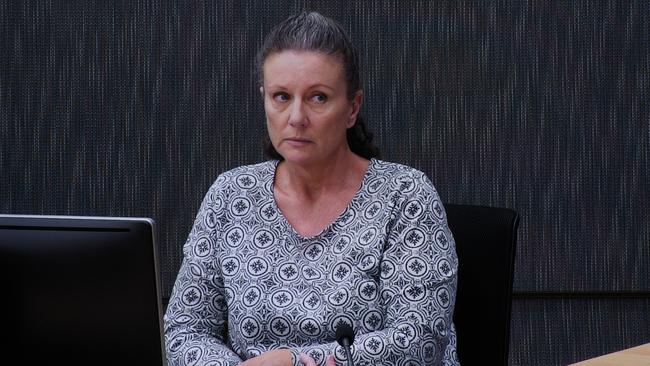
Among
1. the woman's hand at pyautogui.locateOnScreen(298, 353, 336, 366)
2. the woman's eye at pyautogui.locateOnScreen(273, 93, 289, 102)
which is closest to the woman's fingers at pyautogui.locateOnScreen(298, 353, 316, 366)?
the woman's hand at pyautogui.locateOnScreen(298, 353, 336, 366)

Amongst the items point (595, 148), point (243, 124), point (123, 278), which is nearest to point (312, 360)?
point (123, 278)

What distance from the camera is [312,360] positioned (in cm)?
167

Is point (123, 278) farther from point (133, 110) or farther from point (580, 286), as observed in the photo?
point (580, 286)

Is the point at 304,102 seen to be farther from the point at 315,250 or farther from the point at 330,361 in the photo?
the point at 330,361

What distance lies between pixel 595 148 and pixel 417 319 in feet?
4.14

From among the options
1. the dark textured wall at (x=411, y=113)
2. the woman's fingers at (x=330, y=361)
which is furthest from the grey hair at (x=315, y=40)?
the dark textured wall at (x=411, y=113)

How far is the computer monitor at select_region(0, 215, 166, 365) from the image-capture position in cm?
103

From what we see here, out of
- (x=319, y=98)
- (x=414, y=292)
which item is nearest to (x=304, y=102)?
(x=319, y=98)

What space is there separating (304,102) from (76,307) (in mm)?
886

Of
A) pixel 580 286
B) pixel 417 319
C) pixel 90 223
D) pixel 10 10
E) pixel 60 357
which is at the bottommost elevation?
pixel 580 286

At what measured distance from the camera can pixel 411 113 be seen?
9.12ft

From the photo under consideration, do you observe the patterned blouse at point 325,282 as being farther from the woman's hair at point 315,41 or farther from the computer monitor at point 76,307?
the computer monitor at point 76,307

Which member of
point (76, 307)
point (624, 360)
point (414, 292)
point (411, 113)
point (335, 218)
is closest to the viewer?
point (76, 307)

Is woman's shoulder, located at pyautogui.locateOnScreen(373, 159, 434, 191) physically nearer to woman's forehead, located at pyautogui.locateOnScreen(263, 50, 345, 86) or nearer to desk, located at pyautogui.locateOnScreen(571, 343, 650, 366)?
woman's forehead, located at pyautogui.locateOnScreen(263, 50, 345, 86)
